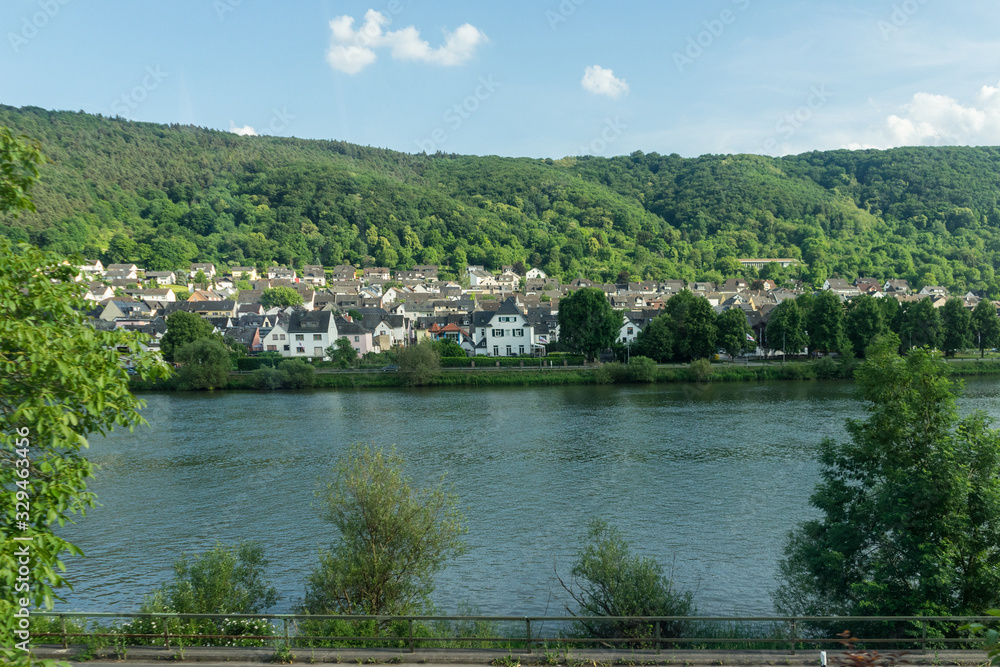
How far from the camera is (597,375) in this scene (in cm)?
3750

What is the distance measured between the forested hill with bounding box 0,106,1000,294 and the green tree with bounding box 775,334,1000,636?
84.7m

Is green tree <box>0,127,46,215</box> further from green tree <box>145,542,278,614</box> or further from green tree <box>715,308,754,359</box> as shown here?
green tree <box>715,308,754,359</box>

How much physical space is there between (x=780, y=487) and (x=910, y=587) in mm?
8791

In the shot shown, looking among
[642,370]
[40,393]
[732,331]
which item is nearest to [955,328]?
[732,331]

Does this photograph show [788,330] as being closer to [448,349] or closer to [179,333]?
[448,349]

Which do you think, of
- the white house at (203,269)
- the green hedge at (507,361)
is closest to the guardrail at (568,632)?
the green hedge at (507,361)

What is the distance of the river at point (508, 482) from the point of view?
39.5 feet

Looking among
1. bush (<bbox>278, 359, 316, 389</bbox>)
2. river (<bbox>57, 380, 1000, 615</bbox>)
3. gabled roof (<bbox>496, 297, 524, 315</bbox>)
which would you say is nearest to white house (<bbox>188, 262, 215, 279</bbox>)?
bush (<bbox>278, 359, 316, 389</bbox>)

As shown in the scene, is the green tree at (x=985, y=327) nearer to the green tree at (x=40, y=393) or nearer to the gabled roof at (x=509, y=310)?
the gabled roof at (x=509, y=310)

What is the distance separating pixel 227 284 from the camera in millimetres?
81375

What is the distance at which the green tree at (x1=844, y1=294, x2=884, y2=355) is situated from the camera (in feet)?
131

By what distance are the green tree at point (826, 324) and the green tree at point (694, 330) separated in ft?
21.4

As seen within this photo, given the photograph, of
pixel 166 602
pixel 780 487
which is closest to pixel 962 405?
pixel 780 487

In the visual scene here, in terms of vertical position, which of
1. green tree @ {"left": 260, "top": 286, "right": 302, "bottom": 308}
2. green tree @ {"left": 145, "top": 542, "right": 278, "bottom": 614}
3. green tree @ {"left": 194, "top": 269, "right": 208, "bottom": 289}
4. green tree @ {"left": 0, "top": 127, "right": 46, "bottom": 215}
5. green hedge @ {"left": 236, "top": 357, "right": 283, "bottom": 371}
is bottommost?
green tree @ {"left": 145, "top": 542, "right": 278, "bottom": 614}
